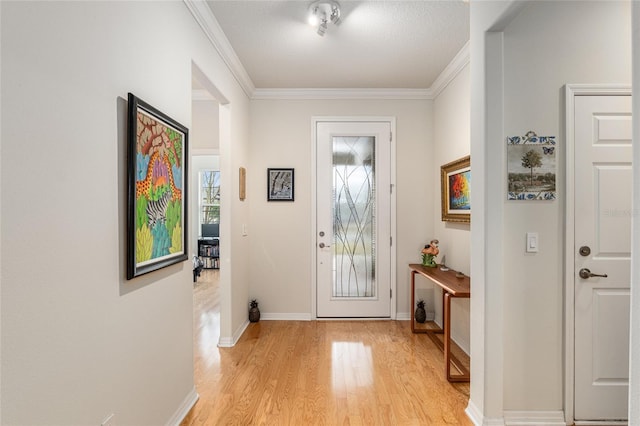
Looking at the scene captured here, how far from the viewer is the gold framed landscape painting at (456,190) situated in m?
2.92

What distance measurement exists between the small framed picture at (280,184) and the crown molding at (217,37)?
97 centimetres

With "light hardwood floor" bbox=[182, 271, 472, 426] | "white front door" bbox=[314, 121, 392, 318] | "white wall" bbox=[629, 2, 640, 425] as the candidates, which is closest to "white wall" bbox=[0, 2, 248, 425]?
"light hardwood floor" bbox=[182, 271, 472, 426]

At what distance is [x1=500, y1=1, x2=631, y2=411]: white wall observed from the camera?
193 cm

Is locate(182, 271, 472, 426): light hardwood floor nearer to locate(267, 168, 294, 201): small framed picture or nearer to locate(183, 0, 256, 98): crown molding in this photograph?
locate(267, 168, 294, 201): small framed picture

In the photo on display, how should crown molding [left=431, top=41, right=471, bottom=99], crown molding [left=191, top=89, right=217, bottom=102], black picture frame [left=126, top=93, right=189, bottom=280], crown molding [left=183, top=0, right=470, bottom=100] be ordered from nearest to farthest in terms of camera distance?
1. black picture frame [left=126, top=93, right=189, bottom=280]
2. crown molding [left=183, top=0, right=470, bottom=100]
3. crown molding [left=431, top=41, right=471, bottom=99]
4. crown molding [left=191, top=89, right=217, bottom=102]

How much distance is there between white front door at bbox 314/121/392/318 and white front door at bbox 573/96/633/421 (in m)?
2.03

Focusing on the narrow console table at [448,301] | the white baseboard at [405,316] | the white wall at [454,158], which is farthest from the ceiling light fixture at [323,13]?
the white baseboard at [405,316]

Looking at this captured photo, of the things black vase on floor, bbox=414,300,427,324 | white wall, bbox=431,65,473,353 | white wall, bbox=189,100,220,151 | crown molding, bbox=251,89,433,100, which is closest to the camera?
white wall, bbox=431,65,473,353

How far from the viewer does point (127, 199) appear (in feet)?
4.73

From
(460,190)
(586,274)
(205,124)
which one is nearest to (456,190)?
(460,190)

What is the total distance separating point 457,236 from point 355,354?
1.46 m

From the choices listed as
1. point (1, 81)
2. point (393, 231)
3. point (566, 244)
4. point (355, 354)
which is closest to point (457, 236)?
point (393, 231)

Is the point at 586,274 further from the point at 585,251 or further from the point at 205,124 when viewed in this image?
the point at 205,124

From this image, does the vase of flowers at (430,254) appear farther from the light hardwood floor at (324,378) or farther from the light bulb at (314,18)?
the light bulb at (314,18)
